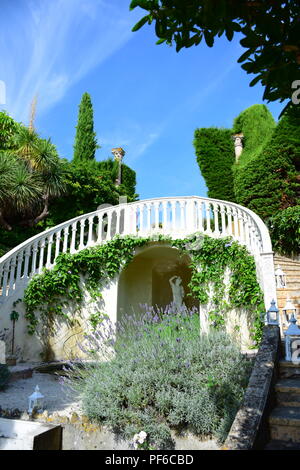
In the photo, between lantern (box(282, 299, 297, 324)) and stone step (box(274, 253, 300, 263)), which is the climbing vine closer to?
lantern (box(282, 299, 297, 324))

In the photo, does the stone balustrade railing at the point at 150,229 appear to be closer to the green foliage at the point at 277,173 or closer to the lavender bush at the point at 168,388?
the lavender bush at the point at 168,388

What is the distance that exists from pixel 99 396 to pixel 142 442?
873mm

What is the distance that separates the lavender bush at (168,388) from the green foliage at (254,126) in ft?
35.1

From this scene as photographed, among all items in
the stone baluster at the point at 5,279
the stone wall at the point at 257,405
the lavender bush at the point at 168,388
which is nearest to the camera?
the stone wall at the point at 257,405

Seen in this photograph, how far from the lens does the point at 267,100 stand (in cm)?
253

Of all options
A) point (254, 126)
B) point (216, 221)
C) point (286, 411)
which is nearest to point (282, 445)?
point (286, 411)

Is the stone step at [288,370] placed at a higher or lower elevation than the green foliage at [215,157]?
lower

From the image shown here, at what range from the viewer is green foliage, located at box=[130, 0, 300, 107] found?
214cm

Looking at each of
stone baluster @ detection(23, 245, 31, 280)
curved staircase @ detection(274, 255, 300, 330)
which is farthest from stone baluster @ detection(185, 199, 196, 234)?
stone baluster @ detection(23, 245, 31, 280)

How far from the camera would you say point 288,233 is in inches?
351

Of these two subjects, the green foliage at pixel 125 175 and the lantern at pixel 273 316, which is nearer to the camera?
the lantern at pixel 273 316

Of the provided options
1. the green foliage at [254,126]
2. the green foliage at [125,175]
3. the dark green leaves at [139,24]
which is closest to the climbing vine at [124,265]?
the dark green leaves at [139,24]

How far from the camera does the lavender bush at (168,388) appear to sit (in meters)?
3.66
